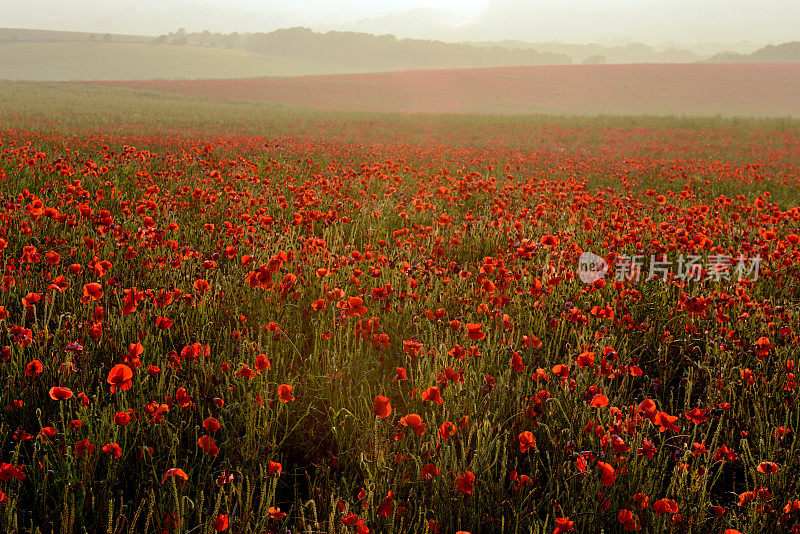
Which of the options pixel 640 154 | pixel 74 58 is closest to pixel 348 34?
pixel 74 58

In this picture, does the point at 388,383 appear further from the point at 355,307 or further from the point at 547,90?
the point at 547,90

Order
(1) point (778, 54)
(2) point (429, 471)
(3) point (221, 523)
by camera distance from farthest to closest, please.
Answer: (1) point (778, 54) → (2) point (429, 471) → (3) point (221, 523)

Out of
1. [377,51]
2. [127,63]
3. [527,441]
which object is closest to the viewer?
[527,441]

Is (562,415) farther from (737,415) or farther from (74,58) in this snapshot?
(74,58)

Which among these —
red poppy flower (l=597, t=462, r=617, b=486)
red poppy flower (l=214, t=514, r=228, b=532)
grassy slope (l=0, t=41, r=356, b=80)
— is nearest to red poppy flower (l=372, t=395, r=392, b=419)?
red poppy flower (l=214, t=514, r=228, b=532)

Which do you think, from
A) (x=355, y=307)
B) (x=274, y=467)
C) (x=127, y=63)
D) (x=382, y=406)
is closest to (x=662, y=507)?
(x=382, y=406)

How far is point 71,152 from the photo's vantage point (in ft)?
25.4

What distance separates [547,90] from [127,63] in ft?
234

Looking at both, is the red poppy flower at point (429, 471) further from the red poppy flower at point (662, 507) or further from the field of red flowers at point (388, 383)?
the red poppy flower at point (662, 507)

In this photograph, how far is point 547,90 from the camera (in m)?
43.1

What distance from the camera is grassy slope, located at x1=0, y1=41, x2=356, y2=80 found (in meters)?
74.1

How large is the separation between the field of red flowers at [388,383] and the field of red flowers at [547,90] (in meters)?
31.1

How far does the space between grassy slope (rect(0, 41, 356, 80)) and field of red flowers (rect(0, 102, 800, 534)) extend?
276 ft

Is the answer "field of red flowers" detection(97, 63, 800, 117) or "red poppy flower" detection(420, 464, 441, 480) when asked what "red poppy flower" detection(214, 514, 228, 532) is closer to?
"red poppy flower" detection(420, 464, 441, 480)
